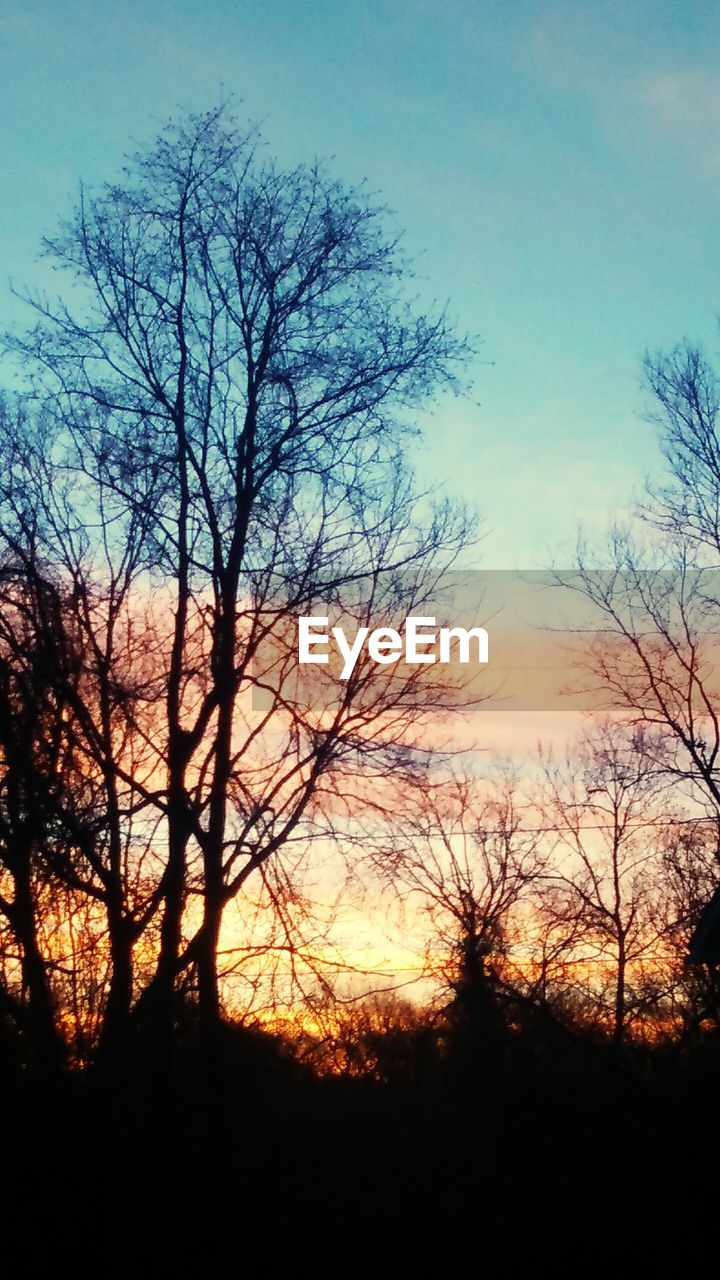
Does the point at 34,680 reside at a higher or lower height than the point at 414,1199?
higher

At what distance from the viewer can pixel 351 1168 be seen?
1562 cm

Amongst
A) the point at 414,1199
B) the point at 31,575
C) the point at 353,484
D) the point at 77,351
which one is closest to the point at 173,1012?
the point at 414,1199

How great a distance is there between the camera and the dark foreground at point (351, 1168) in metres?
12.9

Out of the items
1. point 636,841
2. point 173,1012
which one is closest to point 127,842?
point 173,1012

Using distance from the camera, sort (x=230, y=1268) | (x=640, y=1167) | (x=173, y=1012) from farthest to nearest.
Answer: (x=640, y=1167), (x=173, y=1012), (x=230, y=1268)

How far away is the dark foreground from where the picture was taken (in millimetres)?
12875

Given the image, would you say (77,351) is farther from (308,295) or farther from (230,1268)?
(230,1268)

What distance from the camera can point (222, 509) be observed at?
1520 centimetres

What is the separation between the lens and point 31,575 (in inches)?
569

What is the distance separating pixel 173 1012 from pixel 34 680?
4150mm

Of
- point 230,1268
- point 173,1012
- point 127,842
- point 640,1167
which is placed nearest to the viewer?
point 230,1268

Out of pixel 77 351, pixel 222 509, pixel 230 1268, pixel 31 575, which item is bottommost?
pixel 230 1268

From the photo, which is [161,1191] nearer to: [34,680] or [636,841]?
[34,680]

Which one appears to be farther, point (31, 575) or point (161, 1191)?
point (31, 575)
